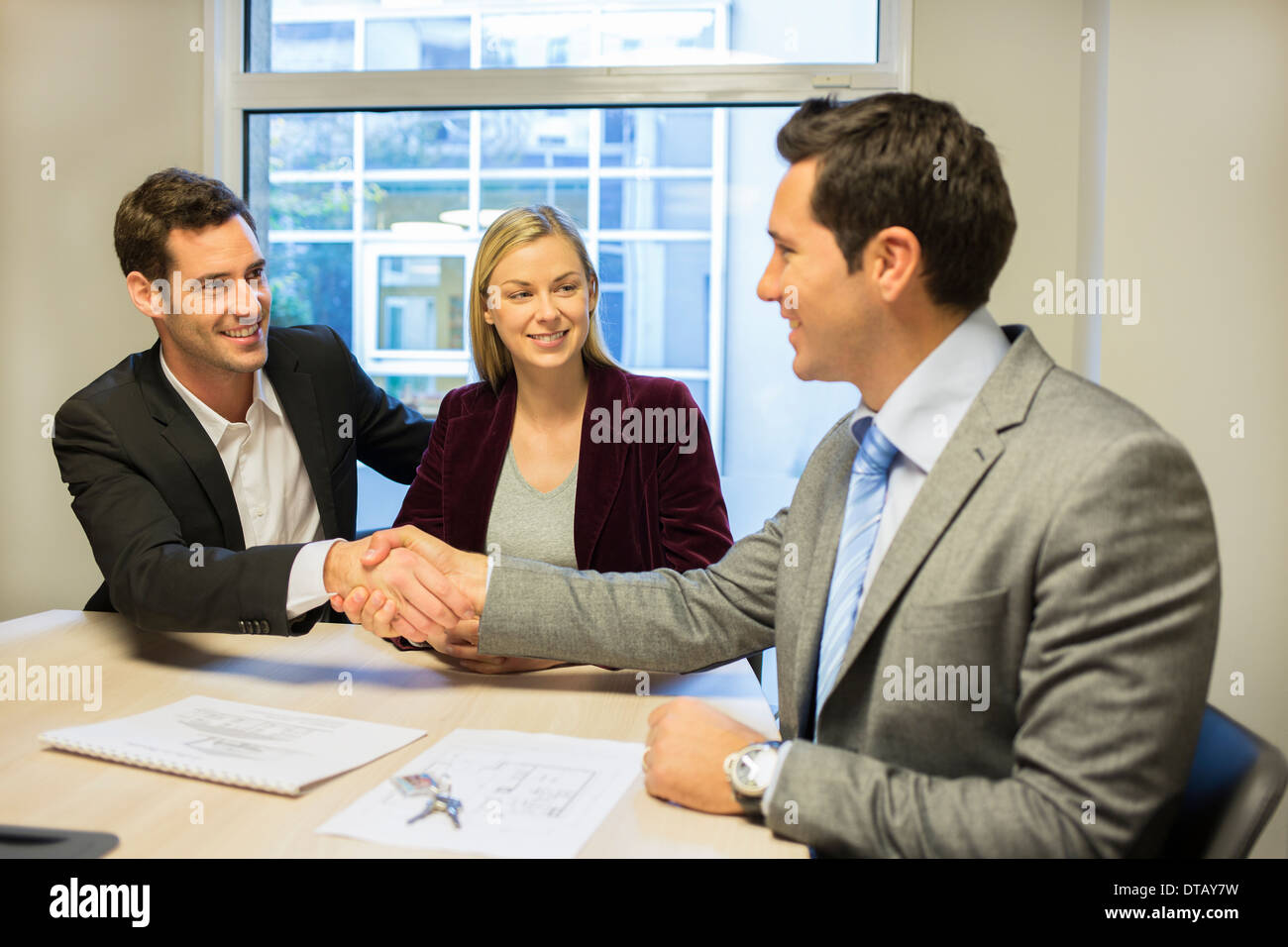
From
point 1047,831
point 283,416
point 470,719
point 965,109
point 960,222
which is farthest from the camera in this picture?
point 965,109

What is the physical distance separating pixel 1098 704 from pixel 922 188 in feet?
2.19

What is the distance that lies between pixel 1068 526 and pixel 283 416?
Result: 201 cm

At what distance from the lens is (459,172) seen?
3.42 meters

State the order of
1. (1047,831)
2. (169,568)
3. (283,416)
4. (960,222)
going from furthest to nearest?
1. (283,416)
2. (169,568)
3. (960,222)
4. (1047,831)

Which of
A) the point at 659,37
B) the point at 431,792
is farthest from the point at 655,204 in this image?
the point at 431,792

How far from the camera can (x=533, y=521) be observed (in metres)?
2.42

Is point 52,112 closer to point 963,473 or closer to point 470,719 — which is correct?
point 470,719

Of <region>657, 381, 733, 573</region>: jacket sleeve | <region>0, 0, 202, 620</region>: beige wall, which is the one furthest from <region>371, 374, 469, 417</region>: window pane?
<region>657, 381, 733, 573</region>: jacket sleeve

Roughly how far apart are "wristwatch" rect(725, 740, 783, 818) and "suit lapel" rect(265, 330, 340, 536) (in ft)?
5.21

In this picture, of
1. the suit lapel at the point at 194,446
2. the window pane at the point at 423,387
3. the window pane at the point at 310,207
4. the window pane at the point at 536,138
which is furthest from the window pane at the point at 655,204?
the suit lapel at the point at 194,446

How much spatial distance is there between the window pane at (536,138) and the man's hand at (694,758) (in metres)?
2.56

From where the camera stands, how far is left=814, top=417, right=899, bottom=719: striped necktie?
51.7 inches
